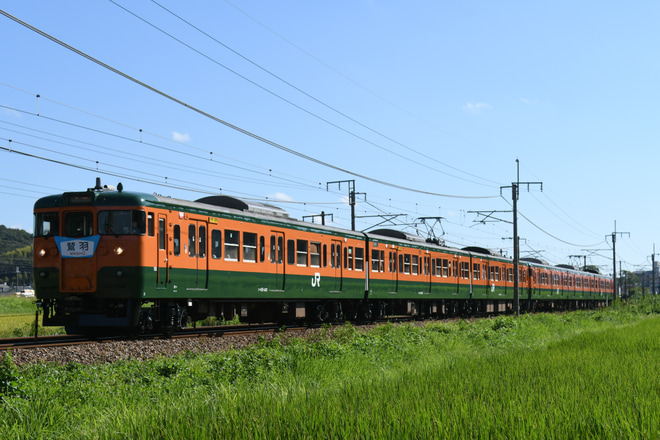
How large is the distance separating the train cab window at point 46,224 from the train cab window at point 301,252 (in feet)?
26.1

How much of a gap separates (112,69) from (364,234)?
596 inches

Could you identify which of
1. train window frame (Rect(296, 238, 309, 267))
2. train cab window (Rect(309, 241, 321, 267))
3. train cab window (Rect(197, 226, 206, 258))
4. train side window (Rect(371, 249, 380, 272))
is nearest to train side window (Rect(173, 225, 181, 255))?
train cab window (Rect(197, 226, 206, 258))

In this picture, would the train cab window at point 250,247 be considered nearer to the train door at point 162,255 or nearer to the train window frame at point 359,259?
the train door at point 162,255

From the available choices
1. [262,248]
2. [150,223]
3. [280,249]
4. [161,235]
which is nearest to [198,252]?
[161,235]

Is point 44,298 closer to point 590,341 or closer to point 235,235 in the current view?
point 235,235

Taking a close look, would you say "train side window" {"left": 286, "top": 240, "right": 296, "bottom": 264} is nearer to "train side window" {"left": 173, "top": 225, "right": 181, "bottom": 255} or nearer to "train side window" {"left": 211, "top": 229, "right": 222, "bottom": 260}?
"train side window" {"left": 211, "top": 229, "right": 222, "bottom": 260}

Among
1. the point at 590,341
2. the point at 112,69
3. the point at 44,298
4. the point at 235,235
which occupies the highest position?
the point at 112,69

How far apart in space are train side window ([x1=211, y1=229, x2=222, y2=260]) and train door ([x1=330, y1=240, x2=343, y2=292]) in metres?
6.70

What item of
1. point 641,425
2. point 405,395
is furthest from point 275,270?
point 641,425

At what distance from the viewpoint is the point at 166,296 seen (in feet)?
57.7

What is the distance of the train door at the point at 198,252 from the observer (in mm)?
18391

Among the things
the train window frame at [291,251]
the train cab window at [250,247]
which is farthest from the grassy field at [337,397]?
the train window frame at [291,251]

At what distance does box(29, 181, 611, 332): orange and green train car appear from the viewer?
55.5ft

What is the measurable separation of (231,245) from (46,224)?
4741 millimetres
